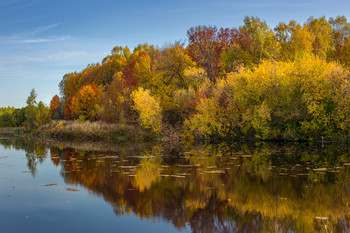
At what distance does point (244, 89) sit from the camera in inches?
1225

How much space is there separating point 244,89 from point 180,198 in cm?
2272

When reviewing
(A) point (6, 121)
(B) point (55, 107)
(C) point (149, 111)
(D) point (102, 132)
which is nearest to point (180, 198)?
(C) point (149, 111)

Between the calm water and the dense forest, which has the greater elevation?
the dense forest

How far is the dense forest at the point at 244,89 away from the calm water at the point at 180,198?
13365 mm

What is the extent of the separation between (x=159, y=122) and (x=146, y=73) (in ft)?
31.2

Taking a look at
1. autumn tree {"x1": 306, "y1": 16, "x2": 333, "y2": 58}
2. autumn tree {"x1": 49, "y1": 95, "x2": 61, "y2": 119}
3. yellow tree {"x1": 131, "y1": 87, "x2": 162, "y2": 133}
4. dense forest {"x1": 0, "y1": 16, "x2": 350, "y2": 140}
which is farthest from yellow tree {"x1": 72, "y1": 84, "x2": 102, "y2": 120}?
autumn tree {"x1": 306, "y1": 16, "x2": 333, "y2": 58}

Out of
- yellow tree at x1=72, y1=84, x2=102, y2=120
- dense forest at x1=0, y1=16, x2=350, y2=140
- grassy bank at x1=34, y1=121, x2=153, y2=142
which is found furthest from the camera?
yellow tree at x1=72, y1=84, x2=102, y2=120

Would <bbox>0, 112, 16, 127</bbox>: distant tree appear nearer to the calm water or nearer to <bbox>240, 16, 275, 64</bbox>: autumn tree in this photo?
<bbox>240, 16, 275, 64</bbox>: autumn tree

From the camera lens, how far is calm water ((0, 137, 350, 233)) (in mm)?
7812

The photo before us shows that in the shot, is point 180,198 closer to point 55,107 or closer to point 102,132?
point 102,132

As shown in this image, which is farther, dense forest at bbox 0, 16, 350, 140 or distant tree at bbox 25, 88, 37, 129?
distant tree at bbox 25, 88, 37, 129

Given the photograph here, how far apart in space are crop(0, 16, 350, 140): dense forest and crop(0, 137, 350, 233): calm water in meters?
13.4

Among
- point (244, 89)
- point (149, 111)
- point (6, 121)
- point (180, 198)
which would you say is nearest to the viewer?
point (180, 198)

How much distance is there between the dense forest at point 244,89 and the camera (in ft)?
93.8
